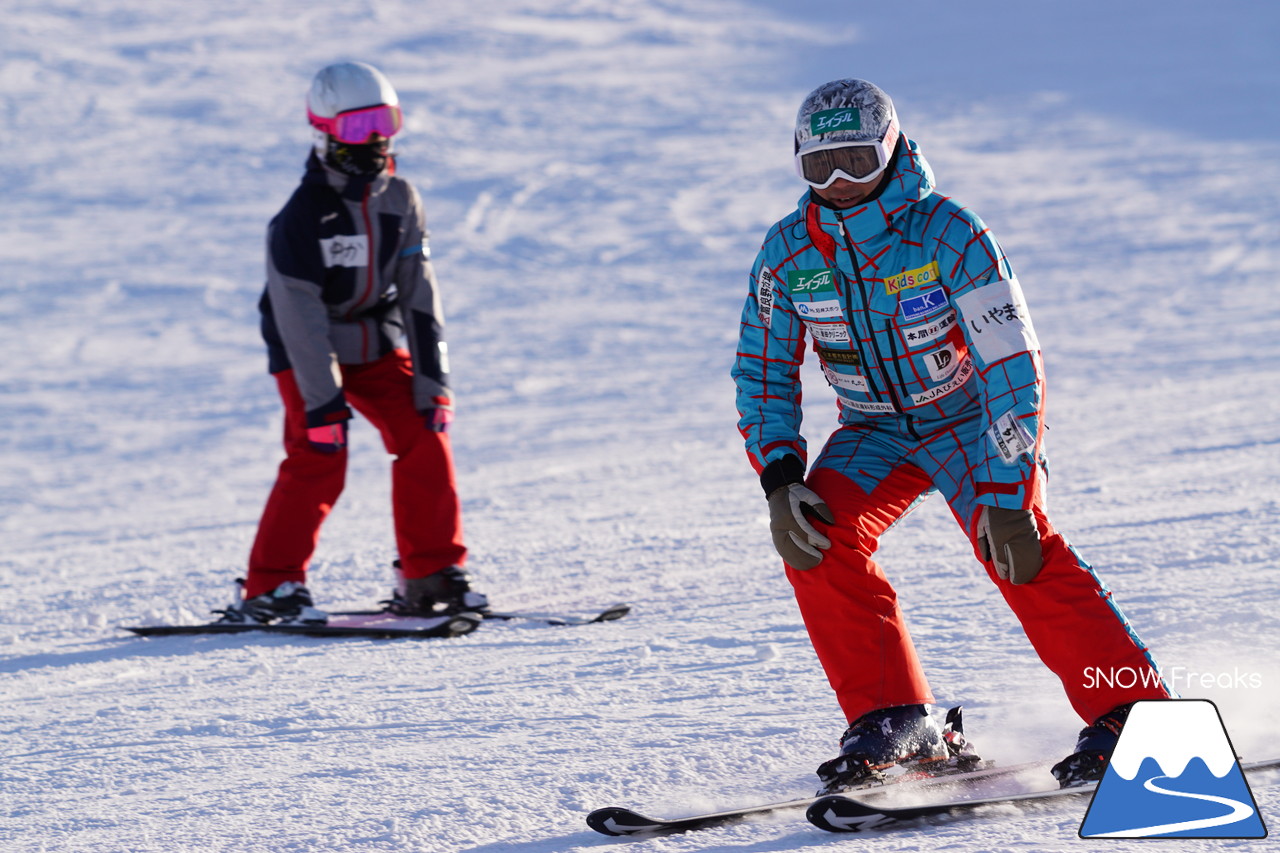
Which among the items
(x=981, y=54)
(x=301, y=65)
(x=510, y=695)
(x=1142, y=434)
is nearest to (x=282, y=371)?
(x=510, y=695)

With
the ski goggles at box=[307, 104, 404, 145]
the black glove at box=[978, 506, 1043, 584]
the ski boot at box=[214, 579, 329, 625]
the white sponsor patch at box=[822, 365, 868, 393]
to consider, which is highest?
the ski goggles at box=[307, 104, 404, 145]

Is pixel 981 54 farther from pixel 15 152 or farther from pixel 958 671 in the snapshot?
pixel 958 671

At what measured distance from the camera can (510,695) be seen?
4004 mm

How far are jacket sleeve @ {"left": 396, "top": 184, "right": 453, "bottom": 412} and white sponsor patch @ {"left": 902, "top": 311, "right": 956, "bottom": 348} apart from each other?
8.44 feet

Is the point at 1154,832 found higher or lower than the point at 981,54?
lower

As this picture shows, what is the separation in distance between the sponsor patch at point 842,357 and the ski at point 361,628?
6.92ft

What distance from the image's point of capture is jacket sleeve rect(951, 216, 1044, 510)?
2896 millimetres

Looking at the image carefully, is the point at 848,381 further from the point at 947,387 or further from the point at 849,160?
the point at 849,160

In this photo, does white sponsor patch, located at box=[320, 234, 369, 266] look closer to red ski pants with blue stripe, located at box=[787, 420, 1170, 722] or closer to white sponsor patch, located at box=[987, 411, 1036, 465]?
red ski pants with blue stripe, located at box=[787, 420, 1170, 722]

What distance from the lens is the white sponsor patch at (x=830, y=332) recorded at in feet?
10.4

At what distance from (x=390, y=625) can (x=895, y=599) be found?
2498 mm

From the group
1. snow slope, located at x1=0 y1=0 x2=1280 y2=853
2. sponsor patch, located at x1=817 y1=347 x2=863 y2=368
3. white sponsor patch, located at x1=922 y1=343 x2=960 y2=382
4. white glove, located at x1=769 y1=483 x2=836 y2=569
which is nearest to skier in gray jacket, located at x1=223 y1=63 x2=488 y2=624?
snow slope, located at x1=0 y1=0 x2=1280 y2=853

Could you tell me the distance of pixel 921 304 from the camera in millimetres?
3076

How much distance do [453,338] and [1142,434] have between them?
8.63 metres
